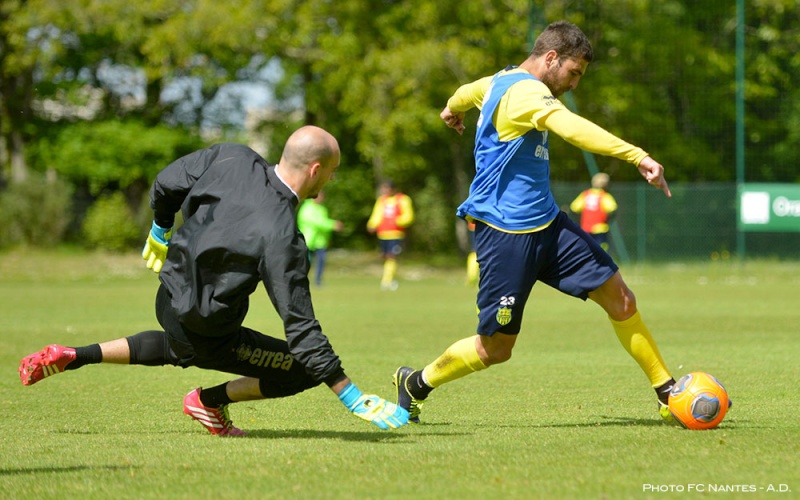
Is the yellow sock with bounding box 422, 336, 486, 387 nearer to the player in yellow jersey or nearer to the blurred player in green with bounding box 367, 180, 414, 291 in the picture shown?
the player in yellow jersey

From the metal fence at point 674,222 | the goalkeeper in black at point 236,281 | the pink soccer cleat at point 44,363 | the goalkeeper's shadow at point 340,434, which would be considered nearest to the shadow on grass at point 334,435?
the goalkeeper's shadow at point 340,434

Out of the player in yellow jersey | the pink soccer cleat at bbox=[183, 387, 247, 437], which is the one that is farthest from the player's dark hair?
the pink soccer cleat at bbox=[183, 387, 247, 437]

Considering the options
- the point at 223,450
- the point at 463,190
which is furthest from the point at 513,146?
the point at 463,190

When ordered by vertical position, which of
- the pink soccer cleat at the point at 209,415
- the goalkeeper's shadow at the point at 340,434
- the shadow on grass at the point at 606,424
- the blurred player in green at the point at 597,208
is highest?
the pink soccer cleat at the point at 209,415

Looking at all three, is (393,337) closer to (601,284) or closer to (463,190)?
(601,284)

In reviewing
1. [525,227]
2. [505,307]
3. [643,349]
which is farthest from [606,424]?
[525,227]

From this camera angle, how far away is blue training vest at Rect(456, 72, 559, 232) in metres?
6.70

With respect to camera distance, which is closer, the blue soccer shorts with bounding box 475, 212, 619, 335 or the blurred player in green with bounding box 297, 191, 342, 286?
the blue soccer shorts with bounding box 475, 212, 619, 335

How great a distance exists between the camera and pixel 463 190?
34.8m

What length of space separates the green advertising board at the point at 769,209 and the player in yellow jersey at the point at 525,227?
21.0 meters

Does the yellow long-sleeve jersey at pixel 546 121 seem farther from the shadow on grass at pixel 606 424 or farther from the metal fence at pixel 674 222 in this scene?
the metal fence at pixel 674 222

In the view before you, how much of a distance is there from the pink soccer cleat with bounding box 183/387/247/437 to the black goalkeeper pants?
0.27m

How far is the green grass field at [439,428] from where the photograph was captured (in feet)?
16.4

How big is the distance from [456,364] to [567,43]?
200 cm
